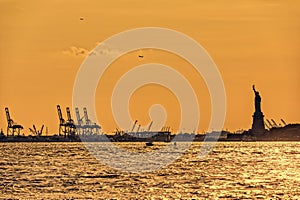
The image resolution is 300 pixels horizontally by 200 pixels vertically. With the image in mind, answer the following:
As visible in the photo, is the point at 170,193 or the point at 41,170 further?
the point at 41,170

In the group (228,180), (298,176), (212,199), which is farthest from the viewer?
(298,176)

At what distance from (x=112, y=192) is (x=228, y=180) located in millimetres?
21704

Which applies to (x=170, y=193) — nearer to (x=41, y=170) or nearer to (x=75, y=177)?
(x=75, y=177)

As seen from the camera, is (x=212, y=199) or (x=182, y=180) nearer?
(x=212, y=199)

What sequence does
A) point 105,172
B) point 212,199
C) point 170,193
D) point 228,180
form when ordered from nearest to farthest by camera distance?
point 212,199, point 170,193, point 228,180, point 105,172

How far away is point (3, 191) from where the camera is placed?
9262cm

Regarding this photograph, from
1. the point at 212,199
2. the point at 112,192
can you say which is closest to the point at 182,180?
the point at 112,192

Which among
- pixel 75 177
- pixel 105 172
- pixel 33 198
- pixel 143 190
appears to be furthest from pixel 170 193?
pixel 105 172

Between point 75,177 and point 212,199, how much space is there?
35.3m

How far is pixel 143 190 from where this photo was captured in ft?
304

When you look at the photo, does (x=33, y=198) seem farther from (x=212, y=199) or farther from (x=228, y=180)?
(x=228, y=180)

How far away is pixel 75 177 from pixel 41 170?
2104cm

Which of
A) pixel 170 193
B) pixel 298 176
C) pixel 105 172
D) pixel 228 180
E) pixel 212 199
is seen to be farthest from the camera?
pixel 105 172

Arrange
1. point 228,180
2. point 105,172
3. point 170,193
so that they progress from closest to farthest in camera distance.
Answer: point 170,193, point 228,180, point 105,172
